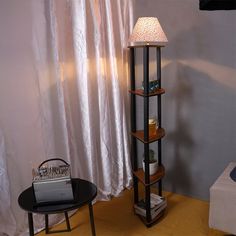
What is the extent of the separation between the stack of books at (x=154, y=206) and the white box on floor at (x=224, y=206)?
45 cm

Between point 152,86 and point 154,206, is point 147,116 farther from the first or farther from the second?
point 154,206

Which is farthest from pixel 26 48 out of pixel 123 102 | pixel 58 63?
pixel 123 102

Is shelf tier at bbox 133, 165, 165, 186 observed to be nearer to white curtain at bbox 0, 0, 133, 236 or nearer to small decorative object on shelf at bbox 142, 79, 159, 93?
white curtain at bbox 0, 0, 133, 236

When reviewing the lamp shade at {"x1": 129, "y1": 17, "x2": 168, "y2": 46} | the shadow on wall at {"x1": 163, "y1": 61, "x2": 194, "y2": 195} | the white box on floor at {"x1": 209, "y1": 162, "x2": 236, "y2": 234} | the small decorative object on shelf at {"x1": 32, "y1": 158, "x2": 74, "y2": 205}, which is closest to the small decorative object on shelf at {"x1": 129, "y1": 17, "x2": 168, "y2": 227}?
the lamp shade at {"x1": 129, "y1": 17, "x2": 168, "y2": 46}

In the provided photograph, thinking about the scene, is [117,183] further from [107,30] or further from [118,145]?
[107,30]

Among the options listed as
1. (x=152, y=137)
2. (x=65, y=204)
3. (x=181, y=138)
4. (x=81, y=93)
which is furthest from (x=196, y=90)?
(x=65, y=204)

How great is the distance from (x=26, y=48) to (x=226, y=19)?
4.52 feet

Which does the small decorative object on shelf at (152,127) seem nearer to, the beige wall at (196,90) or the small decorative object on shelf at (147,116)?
the small decorative object on shelf at (147,116)

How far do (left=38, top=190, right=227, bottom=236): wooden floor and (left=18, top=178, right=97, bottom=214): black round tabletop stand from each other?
498 millimetres

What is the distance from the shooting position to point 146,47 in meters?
2.04

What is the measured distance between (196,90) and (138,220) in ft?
3.55

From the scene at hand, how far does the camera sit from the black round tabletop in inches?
65.8

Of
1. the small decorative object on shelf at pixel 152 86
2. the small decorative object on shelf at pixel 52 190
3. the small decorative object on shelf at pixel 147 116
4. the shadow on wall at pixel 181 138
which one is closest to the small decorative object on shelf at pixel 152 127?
the small decorative object on shelf at pixel 147 116

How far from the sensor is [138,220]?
237 centimetres
